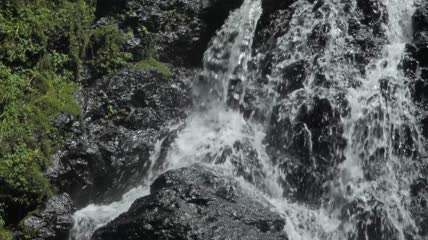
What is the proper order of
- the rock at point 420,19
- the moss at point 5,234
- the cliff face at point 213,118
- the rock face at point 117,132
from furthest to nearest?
the rock at point 420,19
the rock face at point 117,132
the cliff face at point 213,118
the moss at point 5,234

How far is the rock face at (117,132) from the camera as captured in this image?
26.4ft

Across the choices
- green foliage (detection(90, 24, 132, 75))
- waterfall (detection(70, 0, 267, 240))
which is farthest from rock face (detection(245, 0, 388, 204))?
green foliage (detection(90, 24, 132, 75))

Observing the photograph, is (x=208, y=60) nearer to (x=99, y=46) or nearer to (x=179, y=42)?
(x=179, y=42)

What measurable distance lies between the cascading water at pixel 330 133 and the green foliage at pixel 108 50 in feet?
4.89

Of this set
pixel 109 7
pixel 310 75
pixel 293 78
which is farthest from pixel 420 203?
pixel 109 7

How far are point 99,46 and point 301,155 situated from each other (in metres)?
4.09

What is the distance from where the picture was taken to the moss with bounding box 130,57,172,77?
9570mm

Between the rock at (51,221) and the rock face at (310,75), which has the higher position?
the rock face at (310,75)

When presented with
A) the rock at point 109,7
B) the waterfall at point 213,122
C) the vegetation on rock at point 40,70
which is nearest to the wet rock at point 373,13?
the waterfall at point 213,122

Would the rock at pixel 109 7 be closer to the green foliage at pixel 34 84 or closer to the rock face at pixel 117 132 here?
the green foliage at pixel 34 84

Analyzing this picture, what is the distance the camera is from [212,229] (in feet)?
20.1

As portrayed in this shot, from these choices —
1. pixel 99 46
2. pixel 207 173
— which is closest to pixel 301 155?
pixel 207 173

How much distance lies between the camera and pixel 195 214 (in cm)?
627

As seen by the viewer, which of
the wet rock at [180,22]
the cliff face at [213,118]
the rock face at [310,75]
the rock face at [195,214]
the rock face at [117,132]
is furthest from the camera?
the wet rock at [180,22]
